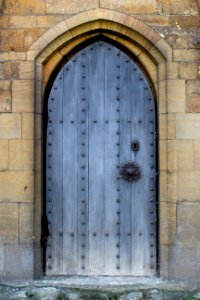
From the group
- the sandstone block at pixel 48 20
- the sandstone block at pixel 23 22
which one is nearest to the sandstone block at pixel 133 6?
the sandstone block at pixel 48 20

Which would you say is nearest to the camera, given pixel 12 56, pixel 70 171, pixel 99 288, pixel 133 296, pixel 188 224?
pixel 133 296

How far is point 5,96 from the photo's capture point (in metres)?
3.52

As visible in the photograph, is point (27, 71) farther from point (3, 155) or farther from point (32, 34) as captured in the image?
point (3, 155)

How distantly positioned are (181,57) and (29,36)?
140 cm

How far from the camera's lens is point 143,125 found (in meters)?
3.68

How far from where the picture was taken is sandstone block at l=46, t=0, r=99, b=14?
357cm

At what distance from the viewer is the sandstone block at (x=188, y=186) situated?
345 centimetres

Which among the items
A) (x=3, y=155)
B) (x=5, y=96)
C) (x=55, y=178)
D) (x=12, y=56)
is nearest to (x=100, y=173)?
(x=55, y=178)

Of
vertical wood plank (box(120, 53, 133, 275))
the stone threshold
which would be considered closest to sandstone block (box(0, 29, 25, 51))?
vertical wood plank (box(120, 53, 133, 275))

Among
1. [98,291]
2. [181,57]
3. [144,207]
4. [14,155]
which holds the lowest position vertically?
[98,291]

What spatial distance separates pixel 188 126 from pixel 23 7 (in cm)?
186

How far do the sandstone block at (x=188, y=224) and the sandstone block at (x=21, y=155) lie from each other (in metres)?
1.39

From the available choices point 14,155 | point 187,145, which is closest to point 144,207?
point 187,145

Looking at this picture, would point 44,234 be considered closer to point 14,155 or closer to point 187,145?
point 14,155
